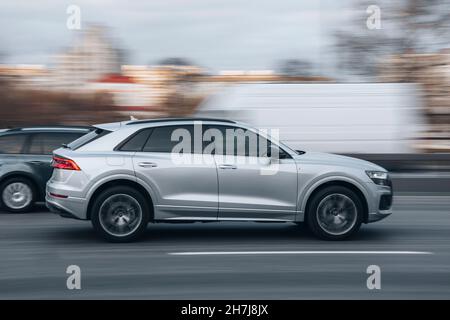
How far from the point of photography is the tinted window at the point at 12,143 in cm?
1234

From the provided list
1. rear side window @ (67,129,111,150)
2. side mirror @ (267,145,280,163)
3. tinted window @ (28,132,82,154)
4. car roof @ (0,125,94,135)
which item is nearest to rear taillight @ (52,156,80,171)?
rear side window @ (67,129,111,150)

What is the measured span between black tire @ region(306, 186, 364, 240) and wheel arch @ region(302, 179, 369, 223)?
34 millimetres

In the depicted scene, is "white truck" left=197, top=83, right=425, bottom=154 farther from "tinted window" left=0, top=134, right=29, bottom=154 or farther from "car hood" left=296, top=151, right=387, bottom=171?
"car hood" left=296, top=151, right=387, bottom=171

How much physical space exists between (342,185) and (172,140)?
2.23 m

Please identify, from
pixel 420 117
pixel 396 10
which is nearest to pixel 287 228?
pixel 420 117

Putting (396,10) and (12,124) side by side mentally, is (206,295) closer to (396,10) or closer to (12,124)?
(12,124)

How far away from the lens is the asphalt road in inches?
273

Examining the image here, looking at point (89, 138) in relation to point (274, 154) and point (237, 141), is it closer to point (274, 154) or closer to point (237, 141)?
point (237, 141)

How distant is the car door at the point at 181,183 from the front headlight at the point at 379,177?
2007 millimetres

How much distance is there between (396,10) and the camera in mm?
27141

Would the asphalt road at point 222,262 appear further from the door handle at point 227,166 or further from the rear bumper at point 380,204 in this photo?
the door handle at point 227,166

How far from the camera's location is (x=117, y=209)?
29.4 feet

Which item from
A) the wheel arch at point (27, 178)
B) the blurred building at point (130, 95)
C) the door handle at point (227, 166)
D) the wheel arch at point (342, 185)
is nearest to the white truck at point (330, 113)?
the wheel arch at point (27, 178)

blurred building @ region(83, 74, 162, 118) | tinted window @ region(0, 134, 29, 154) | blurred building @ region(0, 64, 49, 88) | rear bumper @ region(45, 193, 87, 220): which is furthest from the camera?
blurred building @ region(83, 74, 162, 118)
